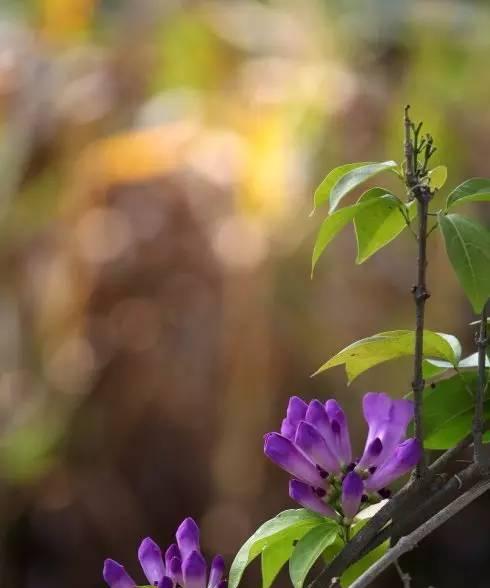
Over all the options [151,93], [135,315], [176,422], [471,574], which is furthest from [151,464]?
[151,93]

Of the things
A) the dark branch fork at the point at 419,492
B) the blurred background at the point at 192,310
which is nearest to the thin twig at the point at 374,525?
the dark branch fork at the point at 419,492

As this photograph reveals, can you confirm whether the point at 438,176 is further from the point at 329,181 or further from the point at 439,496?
the point at 439,496

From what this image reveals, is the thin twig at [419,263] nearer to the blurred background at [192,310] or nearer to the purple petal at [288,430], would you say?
the purple petal at [288,430]

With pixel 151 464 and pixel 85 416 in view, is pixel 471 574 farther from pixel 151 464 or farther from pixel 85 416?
pixel 85 416

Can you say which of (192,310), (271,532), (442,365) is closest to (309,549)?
(271,532)

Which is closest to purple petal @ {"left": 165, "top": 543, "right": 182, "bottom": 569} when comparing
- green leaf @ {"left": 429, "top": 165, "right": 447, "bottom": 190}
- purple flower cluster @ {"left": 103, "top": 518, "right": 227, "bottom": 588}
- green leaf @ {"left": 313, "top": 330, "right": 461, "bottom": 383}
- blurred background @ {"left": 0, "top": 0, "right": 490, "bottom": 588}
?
purple flower cluster @ {"left": 103, "top": 518, "right": 227, "bottom": 588}

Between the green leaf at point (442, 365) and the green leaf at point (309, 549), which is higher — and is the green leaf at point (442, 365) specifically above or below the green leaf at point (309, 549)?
above
